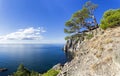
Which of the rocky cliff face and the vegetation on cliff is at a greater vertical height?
the vegetation on cliff

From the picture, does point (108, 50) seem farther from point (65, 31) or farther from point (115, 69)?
point (65, 31)

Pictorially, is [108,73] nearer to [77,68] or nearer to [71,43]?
[77,68]

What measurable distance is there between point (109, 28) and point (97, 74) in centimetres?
835

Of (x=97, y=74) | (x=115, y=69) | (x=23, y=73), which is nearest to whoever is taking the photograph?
(x=115, y=69)

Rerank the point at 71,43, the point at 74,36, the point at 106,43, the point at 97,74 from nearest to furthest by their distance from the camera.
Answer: the point at 97,74
the point at 106,43
the point at 74,36
the point at 71,43

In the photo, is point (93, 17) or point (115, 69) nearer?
point (115, 69)

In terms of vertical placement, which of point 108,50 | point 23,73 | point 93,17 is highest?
point 93,17

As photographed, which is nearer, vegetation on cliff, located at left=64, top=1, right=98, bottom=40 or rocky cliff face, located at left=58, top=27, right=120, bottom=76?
rocky cliff face, located at left=58, top=27, right=120, bottom=76

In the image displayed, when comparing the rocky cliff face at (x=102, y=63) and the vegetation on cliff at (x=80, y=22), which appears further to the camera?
the vegetation on cliff at (x=80, y=22)

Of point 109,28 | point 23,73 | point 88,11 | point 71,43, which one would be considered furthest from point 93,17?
point 71,43

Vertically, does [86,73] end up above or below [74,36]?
below

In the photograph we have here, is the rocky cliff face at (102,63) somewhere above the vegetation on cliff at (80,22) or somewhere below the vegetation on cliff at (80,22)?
below

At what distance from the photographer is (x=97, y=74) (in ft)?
36.3

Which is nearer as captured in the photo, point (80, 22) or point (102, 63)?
point (102, 63)
